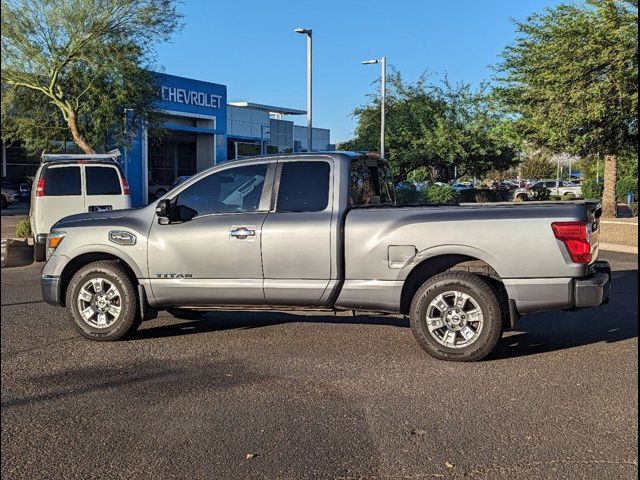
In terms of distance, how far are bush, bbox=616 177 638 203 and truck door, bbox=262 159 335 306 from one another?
112 ft

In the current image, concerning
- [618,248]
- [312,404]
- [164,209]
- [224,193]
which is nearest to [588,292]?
[312,404]

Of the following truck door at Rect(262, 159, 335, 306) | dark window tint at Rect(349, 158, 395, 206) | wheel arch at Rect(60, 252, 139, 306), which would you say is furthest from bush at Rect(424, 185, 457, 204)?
wheel arch at Rect(60, 252, 139, 306)

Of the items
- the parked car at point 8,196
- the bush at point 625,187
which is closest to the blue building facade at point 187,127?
the parked car at point 8,196

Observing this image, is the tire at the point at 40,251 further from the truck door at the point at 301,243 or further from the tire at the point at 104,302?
the truck door at the point at 301,243

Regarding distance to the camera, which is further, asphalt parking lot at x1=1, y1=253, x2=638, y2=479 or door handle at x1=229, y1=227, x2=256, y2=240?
door handle at x1=229, y1=227, x2=256, y2=240

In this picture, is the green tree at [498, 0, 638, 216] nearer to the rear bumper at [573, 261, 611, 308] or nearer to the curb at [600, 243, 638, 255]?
the curb at [600, 243, 638, 255]

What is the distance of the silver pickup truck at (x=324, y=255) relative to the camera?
232 inches

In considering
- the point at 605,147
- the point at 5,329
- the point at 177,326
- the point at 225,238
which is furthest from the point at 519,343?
the point at 605,147

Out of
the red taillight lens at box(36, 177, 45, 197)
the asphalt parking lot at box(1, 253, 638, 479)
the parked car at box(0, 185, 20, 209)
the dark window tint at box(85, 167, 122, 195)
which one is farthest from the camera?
the parked car at box(0, 185, 20, 209)

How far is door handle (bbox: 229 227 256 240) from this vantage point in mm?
6441

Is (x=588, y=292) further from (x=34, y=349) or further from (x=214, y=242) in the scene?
(x=34, y=349)

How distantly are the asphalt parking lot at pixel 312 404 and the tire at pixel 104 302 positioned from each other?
0.15 meters

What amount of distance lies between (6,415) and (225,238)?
275cm

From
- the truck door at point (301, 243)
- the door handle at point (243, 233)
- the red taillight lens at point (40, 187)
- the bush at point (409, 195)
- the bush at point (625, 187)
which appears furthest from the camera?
the bush at point (625, 187)
